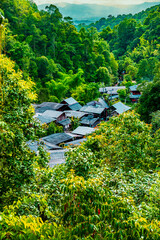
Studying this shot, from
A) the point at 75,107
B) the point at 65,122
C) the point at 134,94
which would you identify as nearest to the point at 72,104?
the point at 75,107

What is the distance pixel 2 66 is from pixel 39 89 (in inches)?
1058

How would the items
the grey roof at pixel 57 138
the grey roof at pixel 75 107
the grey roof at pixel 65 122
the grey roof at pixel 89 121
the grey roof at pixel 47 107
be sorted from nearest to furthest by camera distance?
the grey roof at pixel 57 138, the grey roof at pixel 65 122, the grey roof at pixel 89 121, the grey roof at pixel 47 107, the grey roof at pixel 75 107

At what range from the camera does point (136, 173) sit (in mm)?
4785

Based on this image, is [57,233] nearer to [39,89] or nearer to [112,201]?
[112,201]

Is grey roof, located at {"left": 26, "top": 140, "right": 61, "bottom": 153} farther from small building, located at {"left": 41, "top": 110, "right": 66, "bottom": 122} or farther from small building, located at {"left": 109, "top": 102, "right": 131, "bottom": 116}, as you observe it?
small building, located at {"left": 109, "top": 102, "right": 131, "bottom": 116}

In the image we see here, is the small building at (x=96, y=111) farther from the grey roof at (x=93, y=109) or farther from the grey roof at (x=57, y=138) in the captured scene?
the grey roof at (x=57, y=138)

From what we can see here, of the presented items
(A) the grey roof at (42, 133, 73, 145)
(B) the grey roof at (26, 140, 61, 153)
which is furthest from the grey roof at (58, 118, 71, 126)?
(B) the grey roof at (26, 140, 61, 153)

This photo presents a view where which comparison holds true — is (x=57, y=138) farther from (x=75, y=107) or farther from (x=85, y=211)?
(x=85, y=211)

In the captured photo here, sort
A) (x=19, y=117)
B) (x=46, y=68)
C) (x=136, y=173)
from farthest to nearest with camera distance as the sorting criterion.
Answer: (x=46, y=68) → (x=136, y=173) → (x=19, y=117)

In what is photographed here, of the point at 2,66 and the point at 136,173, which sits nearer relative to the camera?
the point at 2,66

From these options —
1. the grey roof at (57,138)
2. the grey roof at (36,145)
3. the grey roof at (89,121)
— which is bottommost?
the grey roof at (57,138)

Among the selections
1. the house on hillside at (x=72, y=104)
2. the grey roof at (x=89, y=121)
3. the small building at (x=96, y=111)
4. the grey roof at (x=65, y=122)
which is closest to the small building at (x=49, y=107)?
the house on hillside at (x=72, y=104)

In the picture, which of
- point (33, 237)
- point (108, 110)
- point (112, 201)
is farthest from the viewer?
point (108, 110)

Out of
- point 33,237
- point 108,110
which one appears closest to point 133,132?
point 33,237
